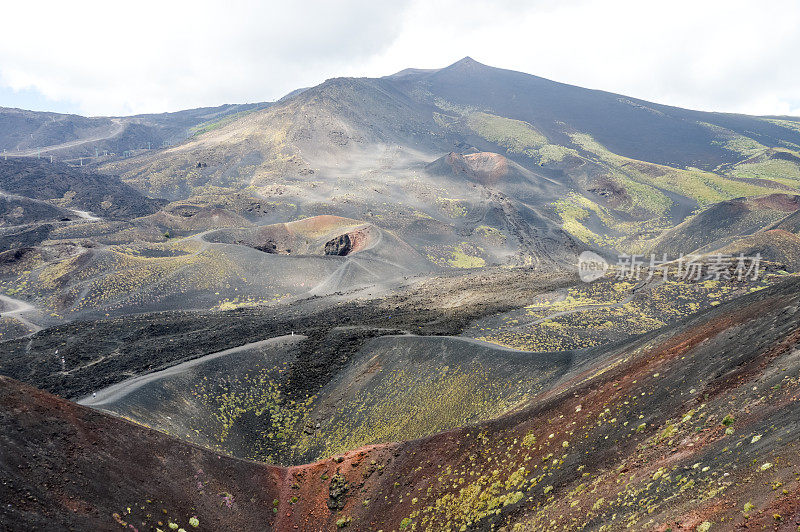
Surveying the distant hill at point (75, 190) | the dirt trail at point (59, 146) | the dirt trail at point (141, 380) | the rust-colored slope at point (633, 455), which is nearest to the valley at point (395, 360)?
the rust-colored slope at point (633, 455)

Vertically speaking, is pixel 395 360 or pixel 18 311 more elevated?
pixel 18 311

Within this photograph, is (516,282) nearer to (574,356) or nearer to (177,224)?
(574,356)

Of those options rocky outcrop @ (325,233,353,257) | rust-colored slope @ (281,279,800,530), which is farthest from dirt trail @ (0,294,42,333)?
rust-colored slope @ (281,279,800,530)

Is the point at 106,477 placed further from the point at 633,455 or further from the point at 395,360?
the point at 395,360

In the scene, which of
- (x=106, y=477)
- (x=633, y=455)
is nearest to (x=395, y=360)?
(x=106, y=477)

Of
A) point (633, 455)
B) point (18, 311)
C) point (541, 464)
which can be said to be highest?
point (633, 455)

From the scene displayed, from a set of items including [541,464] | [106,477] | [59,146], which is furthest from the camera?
[59,146]

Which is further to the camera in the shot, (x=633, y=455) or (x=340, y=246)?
(x=340, y=246)

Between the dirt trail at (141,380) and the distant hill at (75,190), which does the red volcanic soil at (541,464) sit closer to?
the dirt trail at (141,380)

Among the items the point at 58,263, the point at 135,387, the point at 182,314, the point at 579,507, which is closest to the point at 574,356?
the point at 579,507
